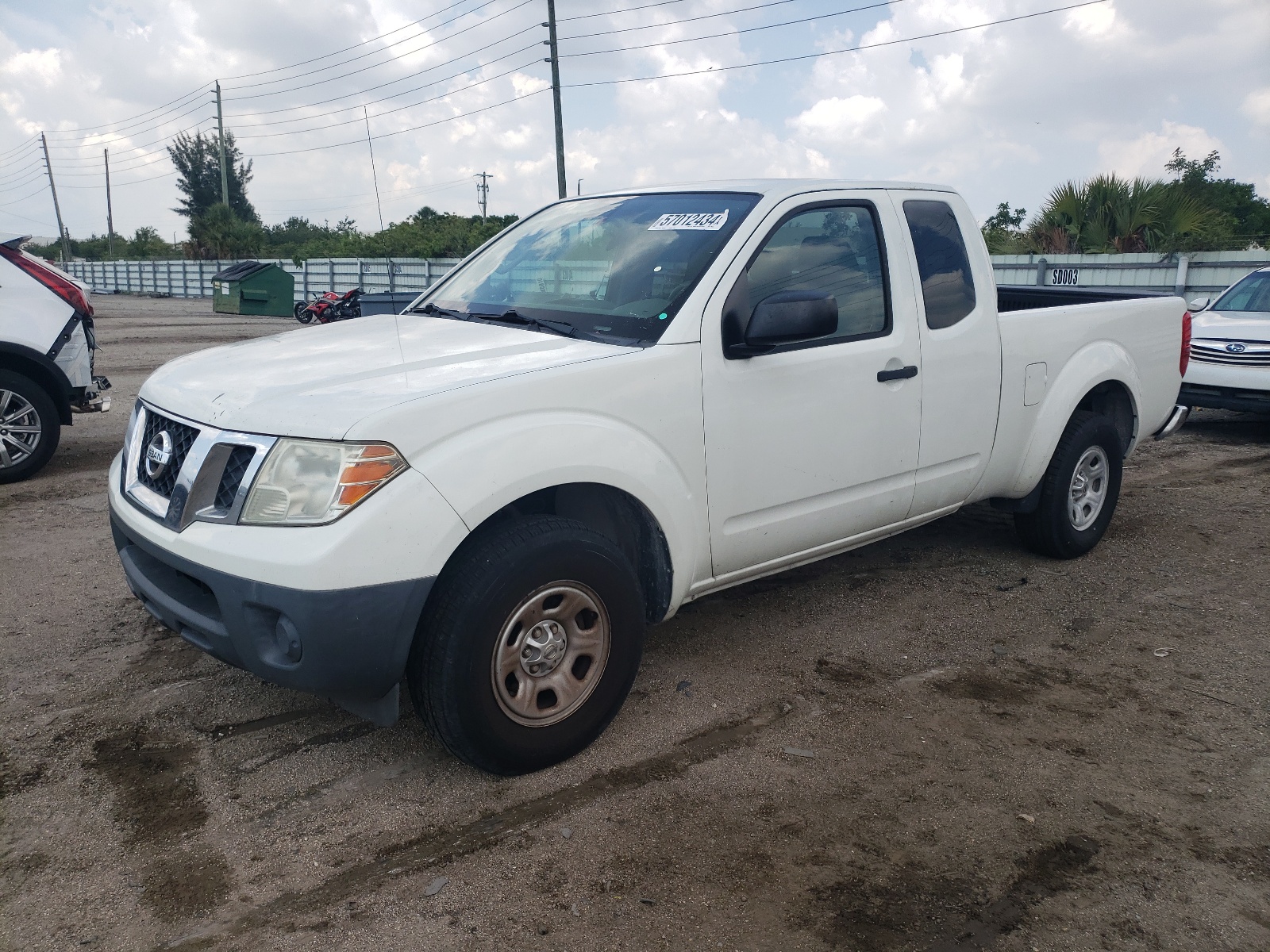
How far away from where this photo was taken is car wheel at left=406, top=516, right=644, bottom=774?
9.29ft

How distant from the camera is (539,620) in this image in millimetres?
3035

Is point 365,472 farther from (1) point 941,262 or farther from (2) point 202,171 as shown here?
(2) point 202,171

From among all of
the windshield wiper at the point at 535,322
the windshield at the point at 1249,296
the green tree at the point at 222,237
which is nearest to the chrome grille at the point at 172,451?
the windshield wiper at the point at 535,322

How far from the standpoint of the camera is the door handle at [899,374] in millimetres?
3965

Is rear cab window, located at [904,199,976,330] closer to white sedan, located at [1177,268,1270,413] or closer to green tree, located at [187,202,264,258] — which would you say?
white sedan, located at [1177,268,1270,413]

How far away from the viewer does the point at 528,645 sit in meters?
3.04

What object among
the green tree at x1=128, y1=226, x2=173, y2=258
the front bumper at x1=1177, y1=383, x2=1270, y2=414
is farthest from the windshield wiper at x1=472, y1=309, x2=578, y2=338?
the green tree at x1=128, y1=226, x2=173, y2=258

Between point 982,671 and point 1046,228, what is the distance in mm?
15877

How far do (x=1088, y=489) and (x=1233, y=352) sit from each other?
4.92 meters

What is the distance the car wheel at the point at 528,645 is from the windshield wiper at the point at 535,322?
79 centimetres

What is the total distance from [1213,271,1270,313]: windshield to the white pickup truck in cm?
629

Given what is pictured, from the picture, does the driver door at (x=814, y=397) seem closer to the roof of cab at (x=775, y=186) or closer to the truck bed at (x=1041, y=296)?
the roof of cab at (x=775, y=186)

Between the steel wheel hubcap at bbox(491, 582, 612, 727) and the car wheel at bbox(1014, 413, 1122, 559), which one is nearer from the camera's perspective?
the steel wheel hubcap at bbox(491, 582, 612, 727)

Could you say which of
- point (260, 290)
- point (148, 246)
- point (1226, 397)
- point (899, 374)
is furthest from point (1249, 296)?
point (148, 246)
